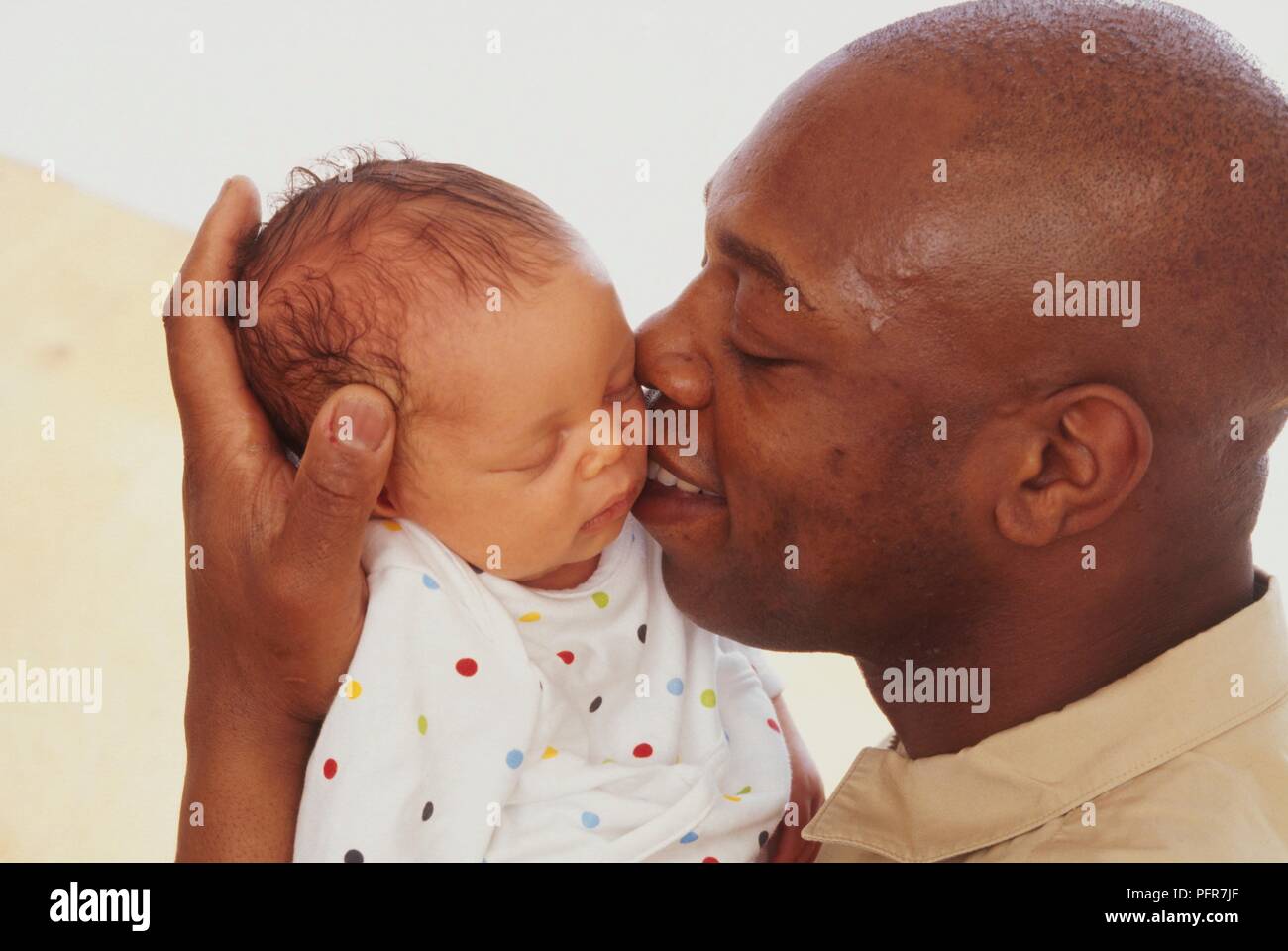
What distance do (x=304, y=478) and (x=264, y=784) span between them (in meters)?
0.38

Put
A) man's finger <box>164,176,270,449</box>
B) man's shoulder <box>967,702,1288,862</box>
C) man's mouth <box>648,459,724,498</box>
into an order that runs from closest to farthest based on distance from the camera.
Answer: man's shoulder <box>967,702,1288,862</box>
man's finger <box>164,176,270,449</box>
man's mouth <box>648,459,724,498</box>

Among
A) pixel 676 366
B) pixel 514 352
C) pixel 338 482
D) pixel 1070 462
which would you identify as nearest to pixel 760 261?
pixel 676 366

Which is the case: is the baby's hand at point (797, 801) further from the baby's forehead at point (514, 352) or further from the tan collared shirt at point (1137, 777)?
the baby's forehead at point (514, 352)

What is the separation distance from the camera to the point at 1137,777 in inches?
57.2

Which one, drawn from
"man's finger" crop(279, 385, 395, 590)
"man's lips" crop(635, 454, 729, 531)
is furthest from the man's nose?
"man's finger" crop(279, 385, 395, 590)

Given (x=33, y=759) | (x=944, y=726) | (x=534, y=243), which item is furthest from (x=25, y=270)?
(x=944, y=726)

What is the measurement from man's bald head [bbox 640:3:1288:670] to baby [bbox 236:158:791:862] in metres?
0.16

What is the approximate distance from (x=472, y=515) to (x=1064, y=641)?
687 mm

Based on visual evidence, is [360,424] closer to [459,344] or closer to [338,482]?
[338,482]

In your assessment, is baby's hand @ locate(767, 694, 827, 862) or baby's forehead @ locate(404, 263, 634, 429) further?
baby's hand @ locate(767, 694, 827, 862)

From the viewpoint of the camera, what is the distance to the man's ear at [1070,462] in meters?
1.41

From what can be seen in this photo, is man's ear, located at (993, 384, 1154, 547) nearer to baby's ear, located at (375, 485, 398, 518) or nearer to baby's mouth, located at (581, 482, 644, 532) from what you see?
Answer: baby's mouth, located at (581, 482, 644, 532)

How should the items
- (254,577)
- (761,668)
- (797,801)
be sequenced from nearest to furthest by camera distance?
1. (254,577)
2. (797,801)
3. (761,668)

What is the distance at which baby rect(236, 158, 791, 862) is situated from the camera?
151cm
